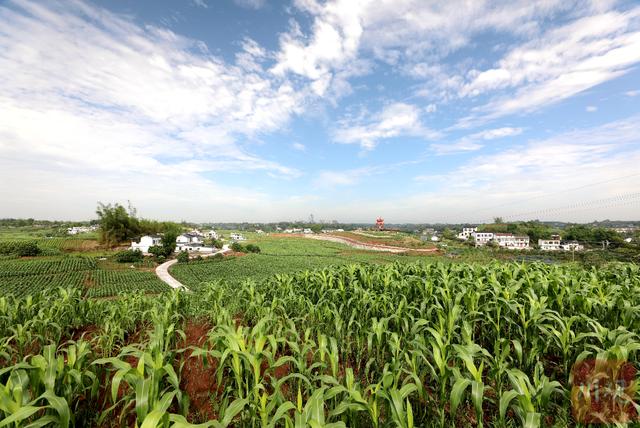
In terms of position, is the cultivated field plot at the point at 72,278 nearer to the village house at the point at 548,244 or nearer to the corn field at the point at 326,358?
the corn field at the point at 326,358

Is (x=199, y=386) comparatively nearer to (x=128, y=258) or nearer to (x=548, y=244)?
(x=128, y=258)

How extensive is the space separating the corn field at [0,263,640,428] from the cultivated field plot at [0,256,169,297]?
106 feet

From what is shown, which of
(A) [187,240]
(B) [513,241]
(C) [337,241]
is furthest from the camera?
(C) [337,241]

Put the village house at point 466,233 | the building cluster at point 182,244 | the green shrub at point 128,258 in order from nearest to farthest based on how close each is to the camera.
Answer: the green shrub at point 128,258
the building cluster at point 182,244
the village house at point 466,233

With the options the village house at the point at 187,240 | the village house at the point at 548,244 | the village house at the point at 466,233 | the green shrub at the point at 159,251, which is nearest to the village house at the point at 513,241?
the village house at the point at 548,244

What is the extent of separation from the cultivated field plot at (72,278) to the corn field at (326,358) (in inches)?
1271

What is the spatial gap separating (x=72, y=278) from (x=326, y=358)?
47879 millimetres

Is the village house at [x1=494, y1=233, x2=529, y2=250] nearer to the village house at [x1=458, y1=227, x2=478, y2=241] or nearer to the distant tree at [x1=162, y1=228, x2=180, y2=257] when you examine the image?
the village house at [x1=458, y1=227, x2=478, y2=241]

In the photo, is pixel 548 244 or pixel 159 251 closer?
pixel 159 251

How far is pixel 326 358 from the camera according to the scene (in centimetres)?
387

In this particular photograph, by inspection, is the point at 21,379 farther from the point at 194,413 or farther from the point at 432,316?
the point at 432,316

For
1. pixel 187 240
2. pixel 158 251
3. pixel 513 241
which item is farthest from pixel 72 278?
pixel 513 241

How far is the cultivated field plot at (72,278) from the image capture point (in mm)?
A: 32125

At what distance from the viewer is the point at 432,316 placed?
4902 millimetres
